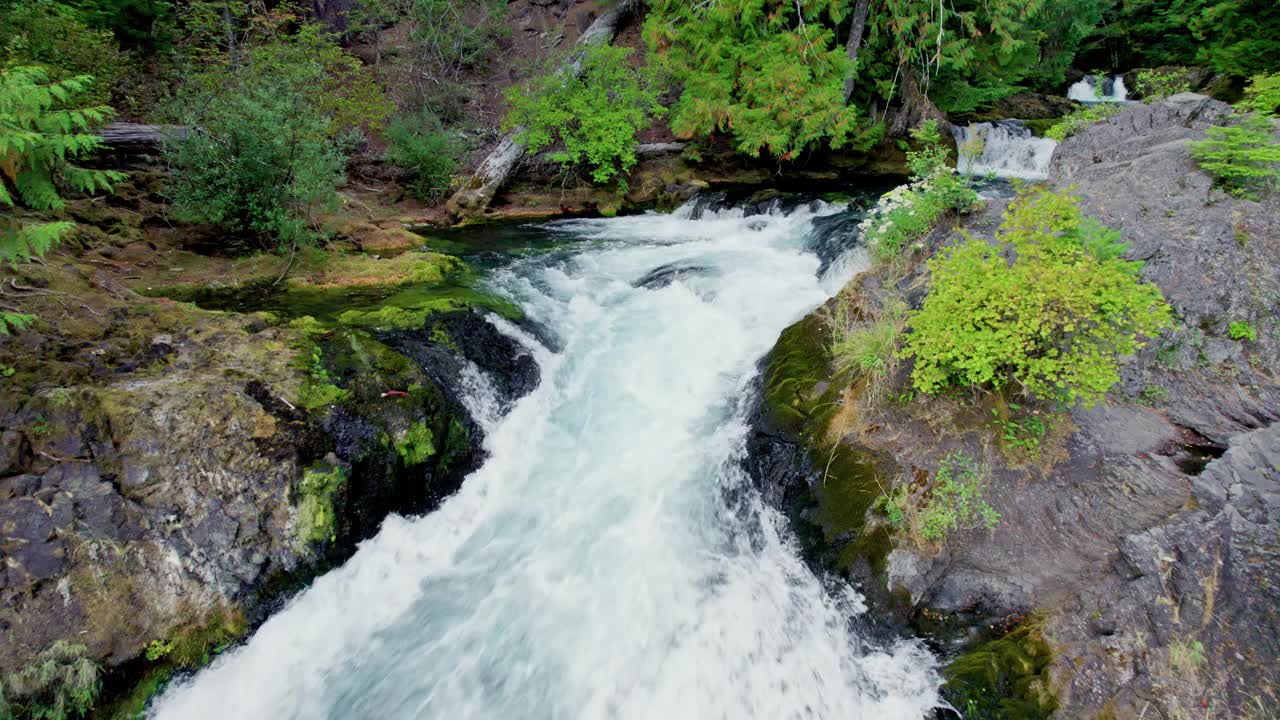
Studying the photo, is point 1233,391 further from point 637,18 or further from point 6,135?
point 637,18

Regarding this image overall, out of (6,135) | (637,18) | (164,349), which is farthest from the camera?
(637,18)

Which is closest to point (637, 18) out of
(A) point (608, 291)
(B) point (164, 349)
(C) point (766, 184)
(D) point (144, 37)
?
(C) point (766, 184)

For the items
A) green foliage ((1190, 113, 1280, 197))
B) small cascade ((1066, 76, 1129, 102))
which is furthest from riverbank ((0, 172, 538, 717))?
small cascade ((1066, 76, 1129, 102))

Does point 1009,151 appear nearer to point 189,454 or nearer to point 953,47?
point 953,47

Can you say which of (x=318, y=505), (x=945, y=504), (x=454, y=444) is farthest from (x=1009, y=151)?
(x=318, y=505)

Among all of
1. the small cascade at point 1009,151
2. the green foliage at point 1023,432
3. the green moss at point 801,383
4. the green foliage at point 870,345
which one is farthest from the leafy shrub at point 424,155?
the green foliage at point 1023,432
